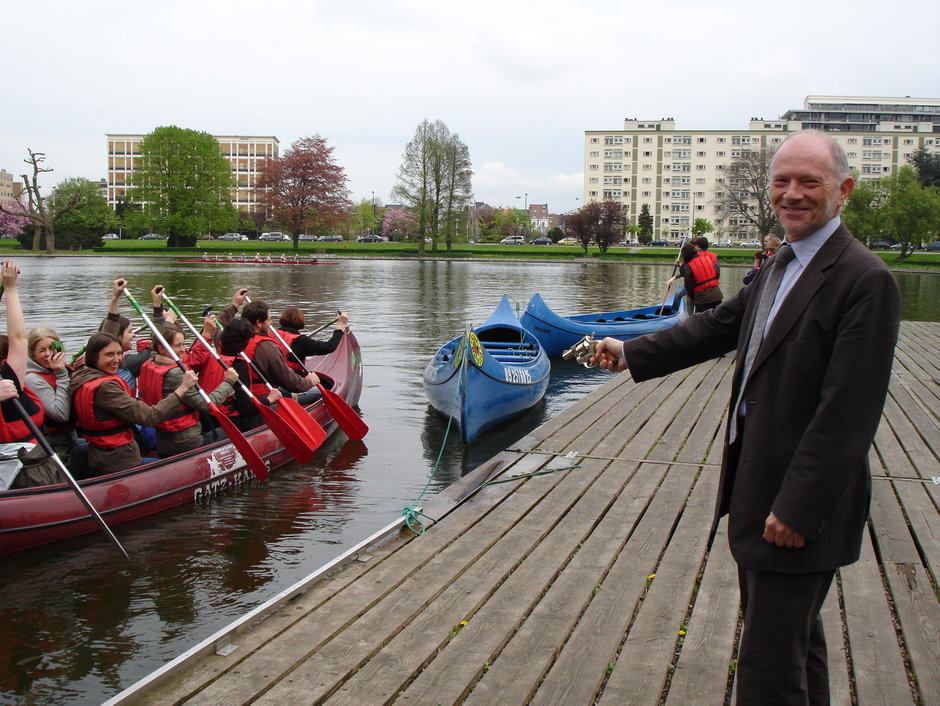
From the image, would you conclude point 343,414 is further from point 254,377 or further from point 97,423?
point 97,423

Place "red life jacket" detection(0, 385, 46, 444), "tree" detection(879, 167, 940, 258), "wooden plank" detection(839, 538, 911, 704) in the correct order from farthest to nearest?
1. "tree" detection(879, 167, 940, 258)
2. "red life jacket" detection(0, 385, 46, 444)
3. "wooden plank" detection(839, 538, 911, 704)

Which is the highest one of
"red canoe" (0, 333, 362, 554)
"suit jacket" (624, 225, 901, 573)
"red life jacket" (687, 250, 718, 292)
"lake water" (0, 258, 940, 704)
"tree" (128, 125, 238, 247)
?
"tree" (128, 125, 238, 247)

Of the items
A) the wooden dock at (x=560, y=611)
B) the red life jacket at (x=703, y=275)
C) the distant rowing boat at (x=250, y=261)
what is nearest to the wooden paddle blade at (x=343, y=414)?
the wooden dock at (x=560, y=611)

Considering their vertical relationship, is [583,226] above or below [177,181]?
below

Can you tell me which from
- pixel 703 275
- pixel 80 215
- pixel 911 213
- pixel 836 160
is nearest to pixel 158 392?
pixel 836 160

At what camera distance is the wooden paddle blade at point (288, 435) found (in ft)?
24.6

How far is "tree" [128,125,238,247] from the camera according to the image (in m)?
69.4

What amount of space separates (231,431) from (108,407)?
1.28 m

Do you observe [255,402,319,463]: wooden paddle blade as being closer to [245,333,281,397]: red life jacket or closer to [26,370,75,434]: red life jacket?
[245,333,281,397]: red life jacket

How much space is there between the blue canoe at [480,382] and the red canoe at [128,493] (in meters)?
2.11

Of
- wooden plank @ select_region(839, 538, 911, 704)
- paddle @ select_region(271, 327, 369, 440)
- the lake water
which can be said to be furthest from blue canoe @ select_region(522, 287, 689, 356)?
wooden plank @ select_region(839, 538, 911, 704)

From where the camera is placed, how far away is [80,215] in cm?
7625

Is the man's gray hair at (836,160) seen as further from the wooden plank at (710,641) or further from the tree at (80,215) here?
the tree at (80,215)

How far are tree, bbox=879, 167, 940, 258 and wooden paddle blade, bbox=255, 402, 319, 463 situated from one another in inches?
2369
